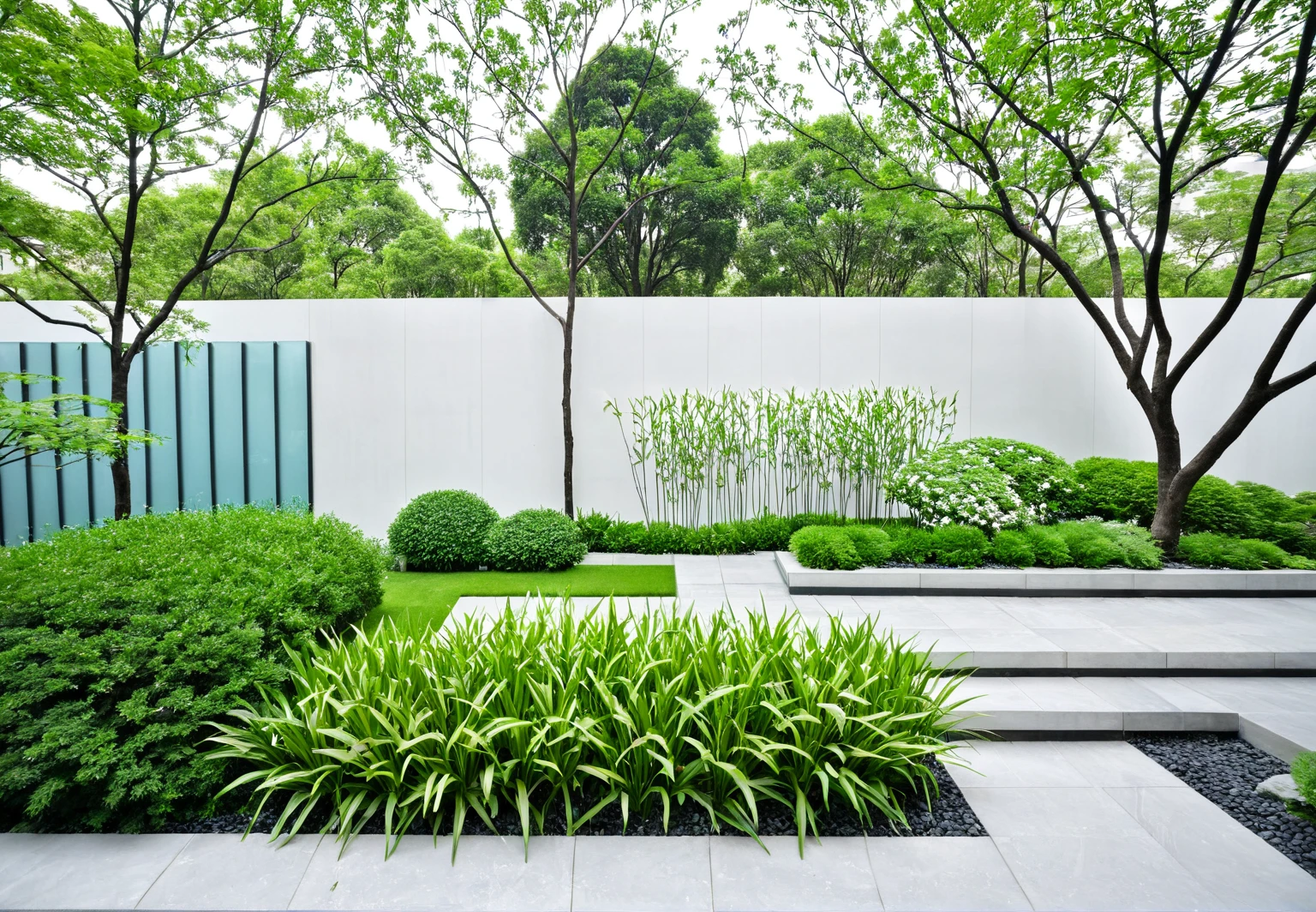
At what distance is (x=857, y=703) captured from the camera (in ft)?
7.32


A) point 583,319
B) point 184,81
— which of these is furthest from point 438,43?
point 583,319

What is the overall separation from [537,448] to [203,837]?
185 inches

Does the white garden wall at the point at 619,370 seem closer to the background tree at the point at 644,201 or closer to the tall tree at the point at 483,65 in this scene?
the tall tree at the point at 483,65

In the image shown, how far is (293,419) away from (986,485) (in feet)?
22.6

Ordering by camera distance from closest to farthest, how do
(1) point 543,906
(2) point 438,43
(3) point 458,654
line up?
(1) point 543,906, (3) point 458,654, (2) point 438,43

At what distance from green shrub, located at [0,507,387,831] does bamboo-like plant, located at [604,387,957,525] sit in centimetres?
369

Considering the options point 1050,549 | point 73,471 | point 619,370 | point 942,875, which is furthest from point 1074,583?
point 73,471

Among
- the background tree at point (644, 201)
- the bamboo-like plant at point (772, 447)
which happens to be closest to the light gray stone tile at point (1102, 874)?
the bamboo-like plant at point (772, 447)

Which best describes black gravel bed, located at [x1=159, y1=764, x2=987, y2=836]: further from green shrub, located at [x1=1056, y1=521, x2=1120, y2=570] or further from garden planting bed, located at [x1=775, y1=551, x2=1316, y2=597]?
green shrub, located at [x1=1056, y1=521, x2=1120, y2=570]

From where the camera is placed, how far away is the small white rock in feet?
7.34

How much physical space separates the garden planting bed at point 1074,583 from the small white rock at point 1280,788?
2.23 m

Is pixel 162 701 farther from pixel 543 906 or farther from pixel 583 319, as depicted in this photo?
pixel 583 319

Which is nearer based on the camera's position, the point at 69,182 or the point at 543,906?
the point at 543,906

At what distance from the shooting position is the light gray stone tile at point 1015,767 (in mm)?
2387
